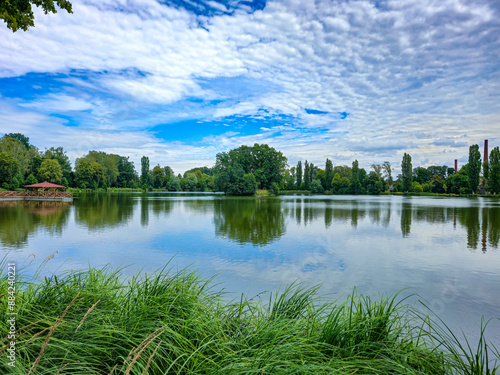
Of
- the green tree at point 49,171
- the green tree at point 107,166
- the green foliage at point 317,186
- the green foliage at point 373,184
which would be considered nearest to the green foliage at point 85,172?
the green tree at point 107,166

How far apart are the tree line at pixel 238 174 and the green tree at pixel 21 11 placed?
47264 mm

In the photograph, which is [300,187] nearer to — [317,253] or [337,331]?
[317,253]

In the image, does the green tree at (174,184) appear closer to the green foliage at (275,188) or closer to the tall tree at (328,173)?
the green foliage at (275,188)

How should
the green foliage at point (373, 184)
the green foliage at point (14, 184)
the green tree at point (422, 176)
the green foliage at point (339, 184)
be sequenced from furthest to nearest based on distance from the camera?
the green tree at point (422, 176) < the green foliage at point (339, 184) < the green foliage at point (373, 184) < the green foliage at point (14, 184)

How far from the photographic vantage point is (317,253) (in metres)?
8.77

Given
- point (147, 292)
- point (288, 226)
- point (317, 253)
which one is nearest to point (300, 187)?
point (288, 226)

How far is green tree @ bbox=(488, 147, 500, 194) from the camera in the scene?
5147 cm

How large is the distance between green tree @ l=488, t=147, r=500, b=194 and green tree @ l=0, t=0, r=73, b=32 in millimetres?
65937

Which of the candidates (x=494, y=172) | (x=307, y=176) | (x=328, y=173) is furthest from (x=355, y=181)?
(x=494, y=172)

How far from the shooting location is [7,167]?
41844 millimetres

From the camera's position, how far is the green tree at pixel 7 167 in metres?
41.5

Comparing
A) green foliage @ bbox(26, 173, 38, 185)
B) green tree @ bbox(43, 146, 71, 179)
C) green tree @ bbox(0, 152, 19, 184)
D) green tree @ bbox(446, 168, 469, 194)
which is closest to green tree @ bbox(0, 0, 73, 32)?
green tree @ bbox(0, 152, 19, 184)

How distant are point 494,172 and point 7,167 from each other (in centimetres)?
8011

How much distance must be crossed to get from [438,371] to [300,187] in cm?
8471
